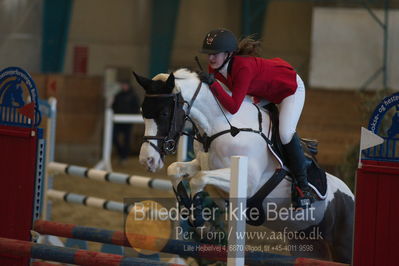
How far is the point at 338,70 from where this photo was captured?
11.8 meters

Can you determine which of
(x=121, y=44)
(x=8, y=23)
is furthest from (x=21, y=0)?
(x=121, y=44)

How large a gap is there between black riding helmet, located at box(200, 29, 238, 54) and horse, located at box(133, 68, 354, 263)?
0.20m

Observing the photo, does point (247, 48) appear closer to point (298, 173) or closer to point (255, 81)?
point (255, 81)

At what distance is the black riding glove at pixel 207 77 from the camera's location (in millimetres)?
3891

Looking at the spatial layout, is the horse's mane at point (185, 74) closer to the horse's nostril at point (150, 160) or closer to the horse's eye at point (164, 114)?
→ the horse's eye at point (164, 114)

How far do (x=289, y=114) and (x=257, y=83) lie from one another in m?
0.25

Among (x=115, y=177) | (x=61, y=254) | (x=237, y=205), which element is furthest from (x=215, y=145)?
(x=115, y=177)

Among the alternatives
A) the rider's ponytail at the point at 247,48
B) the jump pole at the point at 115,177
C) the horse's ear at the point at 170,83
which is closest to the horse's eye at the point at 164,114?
the horse's ear at the point at 170,83

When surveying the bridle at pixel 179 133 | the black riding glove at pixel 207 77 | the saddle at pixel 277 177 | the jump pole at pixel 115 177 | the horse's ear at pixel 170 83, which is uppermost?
the black riding glove at pixel 207 77

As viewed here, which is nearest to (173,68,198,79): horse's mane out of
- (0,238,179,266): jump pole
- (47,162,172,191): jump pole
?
(0,238,179,266): jump pole

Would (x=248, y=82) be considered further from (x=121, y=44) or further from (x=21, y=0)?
(x=121, y=44)

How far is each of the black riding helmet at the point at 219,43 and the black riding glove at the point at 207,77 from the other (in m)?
0.13

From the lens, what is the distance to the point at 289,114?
4043mm

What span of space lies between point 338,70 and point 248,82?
8199 mm
